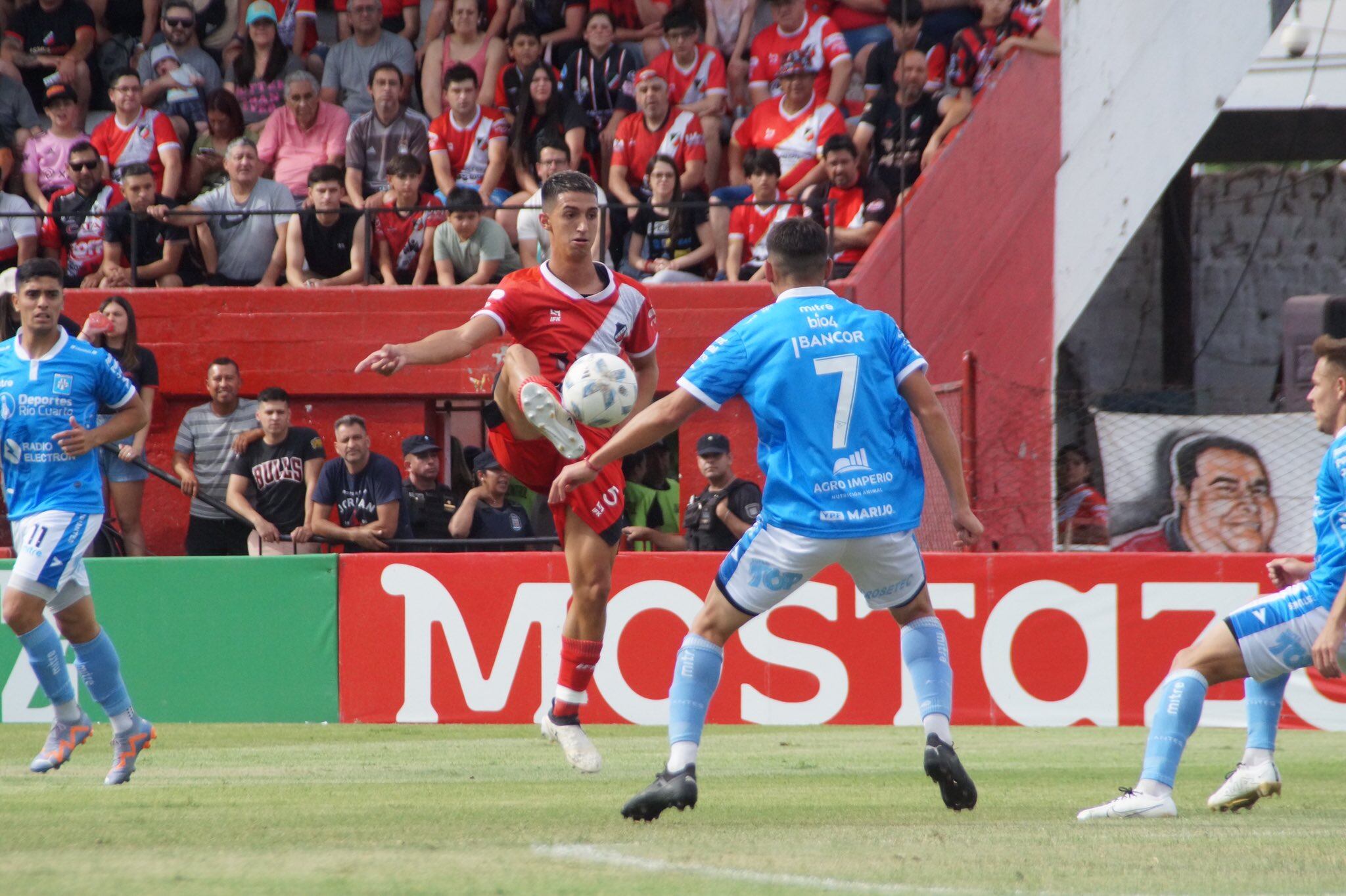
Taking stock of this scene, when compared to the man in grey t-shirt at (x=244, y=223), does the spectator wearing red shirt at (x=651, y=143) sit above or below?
above

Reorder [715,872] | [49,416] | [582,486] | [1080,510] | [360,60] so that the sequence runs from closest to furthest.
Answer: [715,872] → [582,486] → [49,416] → [1080,510] → [360,60]

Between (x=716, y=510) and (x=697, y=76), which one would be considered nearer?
(x=716, y=510)

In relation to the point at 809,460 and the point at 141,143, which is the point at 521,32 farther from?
the point at 809,460

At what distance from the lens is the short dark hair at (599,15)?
14773mm

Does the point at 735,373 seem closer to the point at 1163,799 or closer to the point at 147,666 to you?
the point at 1163,799

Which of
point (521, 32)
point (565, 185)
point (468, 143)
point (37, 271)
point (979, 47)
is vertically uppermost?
point (521, 32)

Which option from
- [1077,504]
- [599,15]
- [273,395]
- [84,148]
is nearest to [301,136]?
[84,148]

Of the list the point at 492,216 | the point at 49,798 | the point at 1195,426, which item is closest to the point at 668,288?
the point at 492,216

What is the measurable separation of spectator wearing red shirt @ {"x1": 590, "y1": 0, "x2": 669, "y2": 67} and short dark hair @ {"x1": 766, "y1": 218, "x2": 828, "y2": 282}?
9722 mm

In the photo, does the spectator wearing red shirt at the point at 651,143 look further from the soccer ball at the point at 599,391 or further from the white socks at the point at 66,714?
the white socks at the point at 66,714

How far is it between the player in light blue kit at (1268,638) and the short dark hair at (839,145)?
770cm

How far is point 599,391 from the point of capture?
6.83 m

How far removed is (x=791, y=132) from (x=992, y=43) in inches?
79.4

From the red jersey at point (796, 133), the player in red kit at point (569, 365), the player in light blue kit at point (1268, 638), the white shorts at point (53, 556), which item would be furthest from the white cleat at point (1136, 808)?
the red jersey at point (796, 133)
